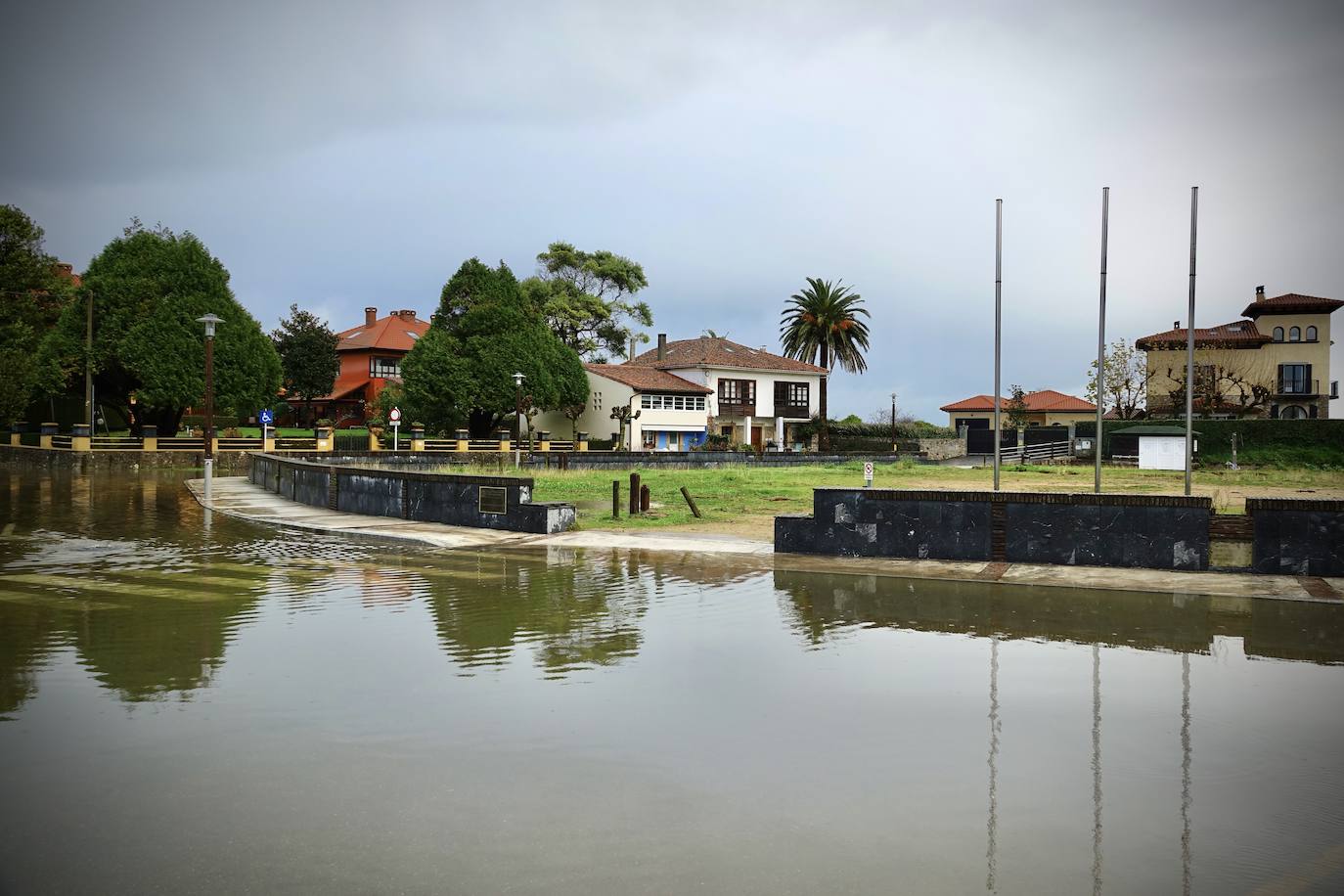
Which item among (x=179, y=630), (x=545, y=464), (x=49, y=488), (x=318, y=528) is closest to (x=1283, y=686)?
(x=179, y=630)

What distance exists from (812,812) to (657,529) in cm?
1470

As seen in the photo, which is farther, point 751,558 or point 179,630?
point 751,558

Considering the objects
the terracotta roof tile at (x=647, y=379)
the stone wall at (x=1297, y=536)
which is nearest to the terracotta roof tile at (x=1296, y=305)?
the terracotta roof tile at (x=647, y=379)

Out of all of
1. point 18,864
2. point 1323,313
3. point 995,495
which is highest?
point 1323,313

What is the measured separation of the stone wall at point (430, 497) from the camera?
62.4ft

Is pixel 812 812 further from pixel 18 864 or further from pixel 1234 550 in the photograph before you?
pixel 1234 550

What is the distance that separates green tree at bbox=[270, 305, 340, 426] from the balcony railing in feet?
221

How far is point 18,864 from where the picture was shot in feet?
14.7

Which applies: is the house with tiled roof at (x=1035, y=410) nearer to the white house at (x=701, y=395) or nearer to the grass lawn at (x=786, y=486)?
the white house at (x=701, y=395)

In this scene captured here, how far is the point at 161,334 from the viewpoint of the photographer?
4912 cm

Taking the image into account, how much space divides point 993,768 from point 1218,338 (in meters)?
69.5

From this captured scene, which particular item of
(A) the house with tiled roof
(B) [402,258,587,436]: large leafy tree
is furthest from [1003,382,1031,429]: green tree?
(B) [402,258,587,436]: large leafy tree

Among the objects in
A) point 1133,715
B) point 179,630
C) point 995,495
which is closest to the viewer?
point 1133,715

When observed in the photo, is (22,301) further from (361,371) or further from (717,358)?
(717,358)
